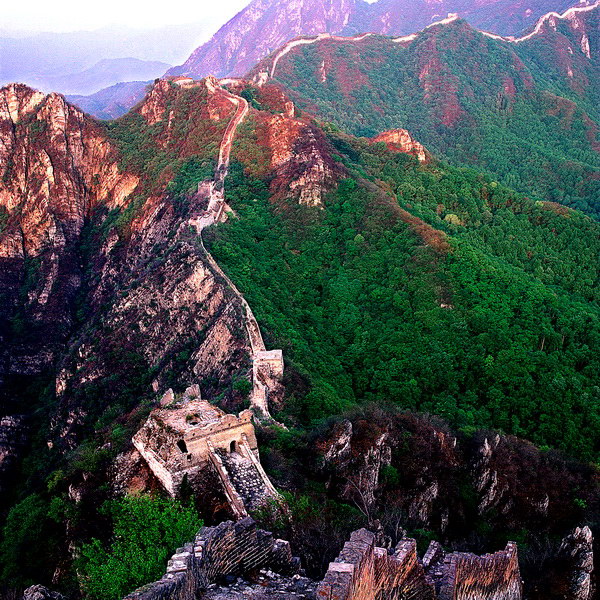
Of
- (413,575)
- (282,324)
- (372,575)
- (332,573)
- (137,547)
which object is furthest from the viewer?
(282,324)

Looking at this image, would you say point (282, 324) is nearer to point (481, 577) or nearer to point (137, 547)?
point (137, 547)

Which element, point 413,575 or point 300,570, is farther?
point 300,570

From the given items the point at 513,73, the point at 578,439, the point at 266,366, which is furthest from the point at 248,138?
the point at 513,73

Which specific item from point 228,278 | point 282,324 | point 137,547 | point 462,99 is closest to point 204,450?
point 137,547

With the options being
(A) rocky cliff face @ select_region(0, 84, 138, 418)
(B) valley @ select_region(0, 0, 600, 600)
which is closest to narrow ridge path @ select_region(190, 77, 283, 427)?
(B) valley @ select_region(0, 0, 600, 600)

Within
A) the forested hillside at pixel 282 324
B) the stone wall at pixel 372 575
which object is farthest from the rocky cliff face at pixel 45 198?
the stone wall at pixel 372 575

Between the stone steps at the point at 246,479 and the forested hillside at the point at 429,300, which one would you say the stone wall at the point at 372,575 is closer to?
the stone steps at the point at 246,479

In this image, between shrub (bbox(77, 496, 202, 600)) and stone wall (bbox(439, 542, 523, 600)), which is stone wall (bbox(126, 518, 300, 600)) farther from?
stone wall (bbox(439, 542, 523, 600))

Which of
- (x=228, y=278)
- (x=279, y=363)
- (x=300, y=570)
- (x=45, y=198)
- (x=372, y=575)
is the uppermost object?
(x=372, y=575)

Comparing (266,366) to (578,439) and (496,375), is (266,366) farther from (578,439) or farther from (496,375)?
(578,439)

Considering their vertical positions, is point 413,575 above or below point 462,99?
above
